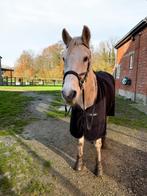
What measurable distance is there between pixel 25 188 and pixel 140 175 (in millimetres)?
1671

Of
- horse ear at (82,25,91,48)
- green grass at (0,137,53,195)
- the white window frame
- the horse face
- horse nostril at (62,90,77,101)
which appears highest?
the white window frame

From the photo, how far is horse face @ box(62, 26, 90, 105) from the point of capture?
2.04 metres

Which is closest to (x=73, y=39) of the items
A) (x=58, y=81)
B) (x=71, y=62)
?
(x=71, y=62)

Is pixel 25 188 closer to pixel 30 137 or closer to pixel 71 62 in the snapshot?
pixel 71 62

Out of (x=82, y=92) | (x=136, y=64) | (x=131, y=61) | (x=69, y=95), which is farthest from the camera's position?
(x=131, y=61)

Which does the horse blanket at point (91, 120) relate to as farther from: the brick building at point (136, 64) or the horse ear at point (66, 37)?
the brick building at point (136, 64)

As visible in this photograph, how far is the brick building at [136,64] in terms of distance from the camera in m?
10.5

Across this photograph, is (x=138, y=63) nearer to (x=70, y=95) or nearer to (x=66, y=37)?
(x=66, y=37)

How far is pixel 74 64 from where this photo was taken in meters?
2.11

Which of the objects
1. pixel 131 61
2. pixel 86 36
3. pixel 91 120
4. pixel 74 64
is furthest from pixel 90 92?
pixel 131 61

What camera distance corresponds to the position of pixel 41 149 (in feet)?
12.6

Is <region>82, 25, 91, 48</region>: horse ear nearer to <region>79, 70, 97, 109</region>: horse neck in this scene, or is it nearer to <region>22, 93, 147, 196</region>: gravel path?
<region>79, 70, 97, 109</region>: horse neck

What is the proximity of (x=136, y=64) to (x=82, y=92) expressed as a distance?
33.0ft

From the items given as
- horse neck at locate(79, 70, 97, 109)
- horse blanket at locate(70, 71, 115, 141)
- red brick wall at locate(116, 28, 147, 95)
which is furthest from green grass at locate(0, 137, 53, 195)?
red brick wall at locate(116, 28, 147, 95)
